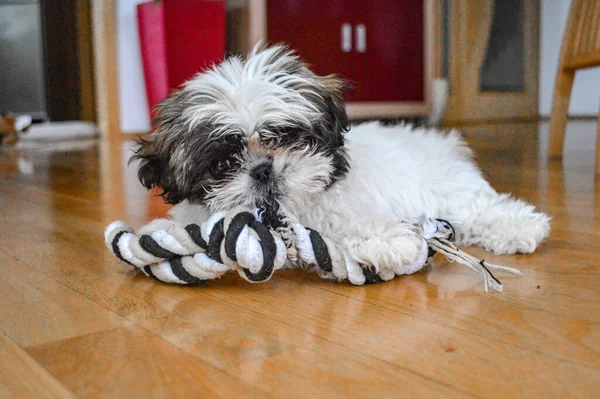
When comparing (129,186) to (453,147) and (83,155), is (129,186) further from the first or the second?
(83,155)

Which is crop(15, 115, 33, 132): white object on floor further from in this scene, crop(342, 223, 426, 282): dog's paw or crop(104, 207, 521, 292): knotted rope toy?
crop(342, 223, 426, 282): dog's paw

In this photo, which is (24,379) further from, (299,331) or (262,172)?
(262,172)

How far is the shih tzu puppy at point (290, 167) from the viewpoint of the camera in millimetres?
1273

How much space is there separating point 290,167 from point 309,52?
3.89 metres

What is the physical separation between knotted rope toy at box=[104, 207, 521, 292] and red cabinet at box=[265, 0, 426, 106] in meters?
3.68

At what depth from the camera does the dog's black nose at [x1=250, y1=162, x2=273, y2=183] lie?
1278mm

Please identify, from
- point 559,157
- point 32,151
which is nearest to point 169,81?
point 32,151

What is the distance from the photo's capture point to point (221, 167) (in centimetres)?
129

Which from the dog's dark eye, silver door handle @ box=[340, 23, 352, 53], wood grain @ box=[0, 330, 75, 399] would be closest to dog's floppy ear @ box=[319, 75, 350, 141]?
the dog's dark eye

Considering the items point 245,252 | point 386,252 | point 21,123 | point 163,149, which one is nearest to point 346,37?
point 21,123

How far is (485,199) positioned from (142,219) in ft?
3.18

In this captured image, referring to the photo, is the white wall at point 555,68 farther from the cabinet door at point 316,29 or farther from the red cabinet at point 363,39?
the cabinet door at point 316,29

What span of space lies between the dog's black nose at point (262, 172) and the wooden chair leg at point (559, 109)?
7.73 ft

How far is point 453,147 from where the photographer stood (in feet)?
6.17
